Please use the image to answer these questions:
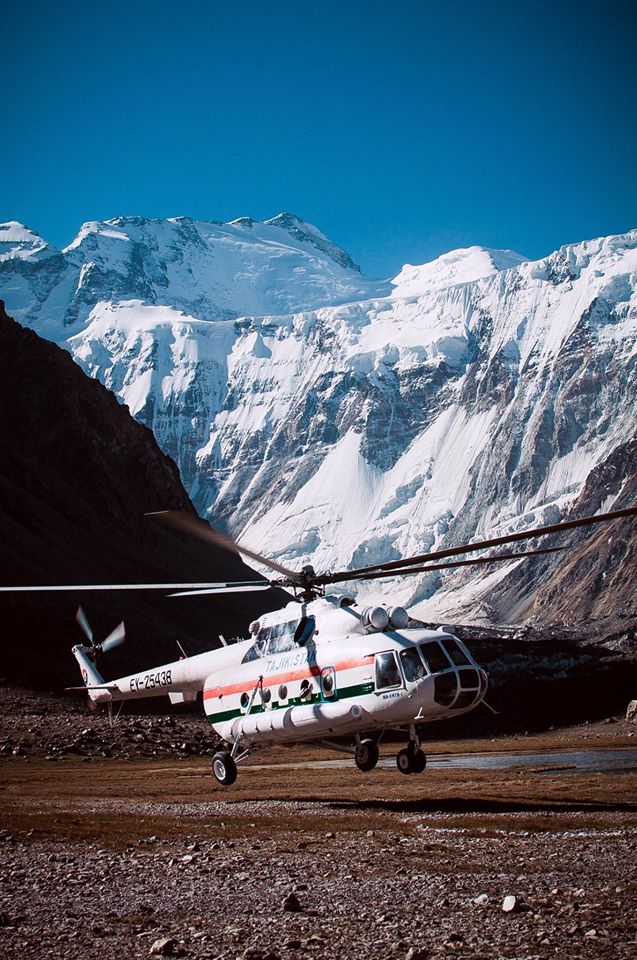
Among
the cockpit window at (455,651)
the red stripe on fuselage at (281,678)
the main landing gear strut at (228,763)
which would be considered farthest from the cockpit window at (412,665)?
the main landing gear strut at (228,763)

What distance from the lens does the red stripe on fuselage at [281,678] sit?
81.5ft

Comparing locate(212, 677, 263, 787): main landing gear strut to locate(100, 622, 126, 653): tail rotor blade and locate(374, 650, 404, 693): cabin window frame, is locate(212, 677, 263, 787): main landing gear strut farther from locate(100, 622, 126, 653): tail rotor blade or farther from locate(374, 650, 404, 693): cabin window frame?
locate(100, 622, 126, 653): tail rotor blade

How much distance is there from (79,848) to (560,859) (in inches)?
293

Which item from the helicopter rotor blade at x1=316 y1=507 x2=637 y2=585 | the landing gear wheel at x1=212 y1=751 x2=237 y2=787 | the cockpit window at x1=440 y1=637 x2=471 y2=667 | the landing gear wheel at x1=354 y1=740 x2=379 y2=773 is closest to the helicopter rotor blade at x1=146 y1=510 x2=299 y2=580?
the helicopter rotor blade at x1=316 y1=507 x2=637 y2=585

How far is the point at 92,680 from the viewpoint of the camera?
119 feet

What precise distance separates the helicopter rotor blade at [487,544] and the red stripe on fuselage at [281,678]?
6.41 ft

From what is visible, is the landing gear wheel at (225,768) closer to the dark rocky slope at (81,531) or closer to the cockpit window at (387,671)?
the cockpit window at (387,671)

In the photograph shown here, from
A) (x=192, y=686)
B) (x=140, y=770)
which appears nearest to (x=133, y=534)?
(x=140, y=770)

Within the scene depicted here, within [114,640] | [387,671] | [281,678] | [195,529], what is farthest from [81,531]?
[195,529]

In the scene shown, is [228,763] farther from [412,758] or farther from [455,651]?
[455,651]

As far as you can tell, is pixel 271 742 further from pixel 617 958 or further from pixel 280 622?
pixel 617 958

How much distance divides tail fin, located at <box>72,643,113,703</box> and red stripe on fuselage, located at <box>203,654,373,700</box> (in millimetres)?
6021

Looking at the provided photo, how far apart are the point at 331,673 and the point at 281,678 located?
2049 millimetres

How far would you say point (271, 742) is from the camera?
27.6 m
